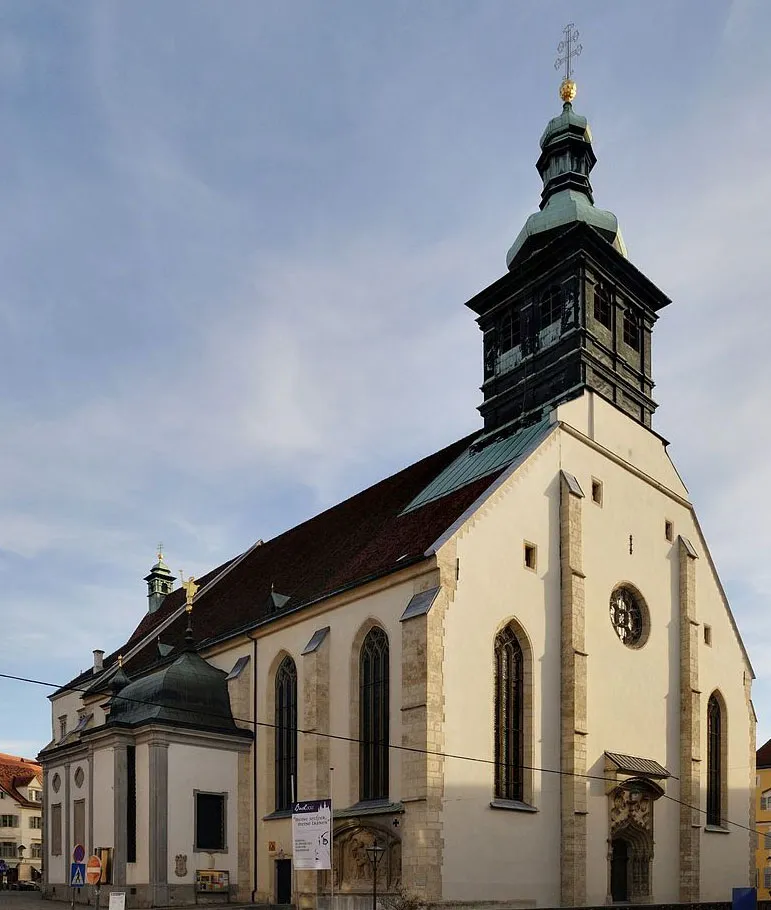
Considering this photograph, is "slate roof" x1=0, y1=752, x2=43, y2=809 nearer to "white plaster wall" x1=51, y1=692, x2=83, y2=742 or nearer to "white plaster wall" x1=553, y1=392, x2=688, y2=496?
"white plaster wall" x1=51, y1=692, x2=83, y2=742

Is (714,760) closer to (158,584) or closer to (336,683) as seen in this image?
(336,683)

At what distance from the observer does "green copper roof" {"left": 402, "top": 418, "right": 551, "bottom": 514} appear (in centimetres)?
2900

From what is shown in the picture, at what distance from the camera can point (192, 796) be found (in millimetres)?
29922

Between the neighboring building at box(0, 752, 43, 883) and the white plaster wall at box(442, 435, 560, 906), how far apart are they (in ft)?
175

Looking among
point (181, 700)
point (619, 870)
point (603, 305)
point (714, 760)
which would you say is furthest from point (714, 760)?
point (181, 700)

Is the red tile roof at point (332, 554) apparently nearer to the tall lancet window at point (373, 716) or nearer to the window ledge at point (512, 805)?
the tall lancet window at point (373, 716)

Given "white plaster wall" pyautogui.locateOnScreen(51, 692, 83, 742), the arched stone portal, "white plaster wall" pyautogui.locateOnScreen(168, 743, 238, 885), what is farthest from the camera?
"white plaster wall" pyautogui.locateOnScreen(51, 692, 83, 742)

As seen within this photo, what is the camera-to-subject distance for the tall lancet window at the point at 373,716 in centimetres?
2570

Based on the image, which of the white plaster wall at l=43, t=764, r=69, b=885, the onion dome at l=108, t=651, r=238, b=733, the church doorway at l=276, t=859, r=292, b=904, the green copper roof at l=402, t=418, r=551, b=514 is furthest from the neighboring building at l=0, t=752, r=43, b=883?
the green copper roof at l=402, t=418, r=551, b=514

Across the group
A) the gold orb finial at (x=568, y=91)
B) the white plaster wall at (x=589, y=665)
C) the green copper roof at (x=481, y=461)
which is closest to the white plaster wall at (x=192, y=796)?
the green copper roof at (x=481, y=461)

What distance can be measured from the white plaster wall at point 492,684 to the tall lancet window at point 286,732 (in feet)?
25.3

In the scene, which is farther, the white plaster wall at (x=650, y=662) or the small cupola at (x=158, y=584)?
the small cupola at (x=158, y=584)

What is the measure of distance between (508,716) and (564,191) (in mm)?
19572

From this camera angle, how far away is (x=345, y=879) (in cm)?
2497
